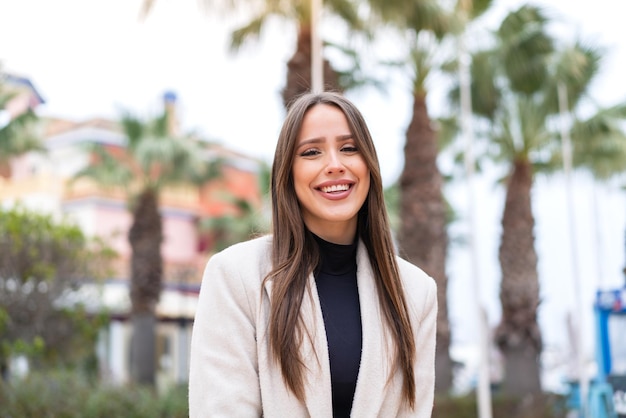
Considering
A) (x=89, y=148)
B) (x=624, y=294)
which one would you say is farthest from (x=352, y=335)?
(x=89, y=148)

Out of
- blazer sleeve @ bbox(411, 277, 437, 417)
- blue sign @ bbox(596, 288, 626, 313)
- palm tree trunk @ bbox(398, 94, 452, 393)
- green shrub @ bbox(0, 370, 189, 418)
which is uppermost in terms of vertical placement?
palm tree trunk @ bbox(398, 94, 452, 393)

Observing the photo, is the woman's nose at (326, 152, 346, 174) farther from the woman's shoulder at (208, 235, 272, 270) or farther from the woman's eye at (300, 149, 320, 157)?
the woman's shoulder at (208, 235, 272, 270)

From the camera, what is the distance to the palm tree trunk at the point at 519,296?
53.7ft

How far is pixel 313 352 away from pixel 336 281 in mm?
246

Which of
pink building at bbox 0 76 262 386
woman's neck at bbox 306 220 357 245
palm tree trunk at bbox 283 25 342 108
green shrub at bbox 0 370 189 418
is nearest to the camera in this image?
woman's neck at bbox 306 220 357 245

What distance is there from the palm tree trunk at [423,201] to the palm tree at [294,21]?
2.23m

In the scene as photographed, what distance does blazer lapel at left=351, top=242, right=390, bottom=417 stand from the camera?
6.22 feet

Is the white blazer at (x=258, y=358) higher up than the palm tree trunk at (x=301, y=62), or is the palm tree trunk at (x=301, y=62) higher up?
the palm tree trunk at (x=301, y=62)

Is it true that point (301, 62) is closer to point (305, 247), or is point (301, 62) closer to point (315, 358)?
point (305, 247)

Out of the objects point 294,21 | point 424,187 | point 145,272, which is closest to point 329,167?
point 294,21

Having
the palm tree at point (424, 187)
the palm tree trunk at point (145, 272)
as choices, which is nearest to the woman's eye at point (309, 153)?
the palm tree at point (424, 187)

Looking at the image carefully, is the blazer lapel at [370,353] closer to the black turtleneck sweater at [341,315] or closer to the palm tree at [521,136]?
the black turtleneck sweater at [341,315]

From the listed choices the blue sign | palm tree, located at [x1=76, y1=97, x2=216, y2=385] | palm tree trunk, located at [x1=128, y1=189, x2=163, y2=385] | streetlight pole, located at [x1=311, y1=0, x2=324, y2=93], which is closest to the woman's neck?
streetlight pole, located at [x1=311, y1=0, x2=324, y2=93]

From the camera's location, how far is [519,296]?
1645 cm
